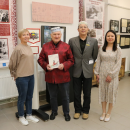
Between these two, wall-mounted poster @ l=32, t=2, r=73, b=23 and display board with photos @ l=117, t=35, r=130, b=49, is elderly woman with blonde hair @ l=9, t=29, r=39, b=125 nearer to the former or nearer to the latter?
wall-mounted poster @ l=32, t=2, r=73, b=23

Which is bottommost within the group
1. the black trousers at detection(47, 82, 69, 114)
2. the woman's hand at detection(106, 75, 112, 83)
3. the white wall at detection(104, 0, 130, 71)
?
the black trousers at detection(47, 82, 69, 114)

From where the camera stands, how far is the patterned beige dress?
8.92ft

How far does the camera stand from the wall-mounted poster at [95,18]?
471cm

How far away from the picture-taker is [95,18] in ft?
16.1

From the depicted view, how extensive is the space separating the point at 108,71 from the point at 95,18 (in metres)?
2.63

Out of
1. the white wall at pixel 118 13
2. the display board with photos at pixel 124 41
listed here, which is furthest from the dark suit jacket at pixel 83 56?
the display board with photos at pixel 124 41

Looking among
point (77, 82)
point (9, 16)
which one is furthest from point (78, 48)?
point (9, 16)

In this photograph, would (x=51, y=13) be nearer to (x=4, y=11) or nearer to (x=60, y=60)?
(x=4, y=11)

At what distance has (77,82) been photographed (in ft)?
9.59

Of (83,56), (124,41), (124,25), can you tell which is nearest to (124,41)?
(124,41)

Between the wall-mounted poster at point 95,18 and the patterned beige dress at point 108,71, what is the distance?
7.17 feet

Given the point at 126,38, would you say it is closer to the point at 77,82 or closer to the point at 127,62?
the point at 127,62

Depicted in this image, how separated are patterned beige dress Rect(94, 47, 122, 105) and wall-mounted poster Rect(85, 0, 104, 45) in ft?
7.17

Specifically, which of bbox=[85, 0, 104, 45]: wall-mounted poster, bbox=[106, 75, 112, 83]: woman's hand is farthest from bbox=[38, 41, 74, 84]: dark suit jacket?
bbox=[85, 0, 104, 45]: wall-mounted poster
